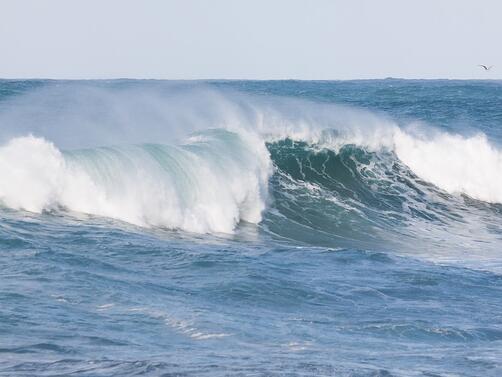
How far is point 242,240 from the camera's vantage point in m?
16.1

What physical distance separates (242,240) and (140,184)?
230 centimetres

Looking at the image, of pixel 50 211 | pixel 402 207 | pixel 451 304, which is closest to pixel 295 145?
pixel 402 207

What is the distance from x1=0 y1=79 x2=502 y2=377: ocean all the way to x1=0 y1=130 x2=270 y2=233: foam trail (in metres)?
0.04

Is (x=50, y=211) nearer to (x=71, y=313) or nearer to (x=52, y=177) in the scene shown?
(x=52, y=177)

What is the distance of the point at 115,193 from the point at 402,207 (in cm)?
822

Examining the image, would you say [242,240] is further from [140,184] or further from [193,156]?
[193,156]

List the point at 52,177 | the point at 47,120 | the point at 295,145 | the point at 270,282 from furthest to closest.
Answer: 1. the point at 47,120
2. the point at 295,145
3. the point at 52,177
4. the point at 270,282

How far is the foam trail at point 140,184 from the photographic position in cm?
1575

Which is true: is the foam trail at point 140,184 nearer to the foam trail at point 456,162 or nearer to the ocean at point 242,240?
the ocean at point 242,240

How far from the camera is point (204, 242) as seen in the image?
1491cm

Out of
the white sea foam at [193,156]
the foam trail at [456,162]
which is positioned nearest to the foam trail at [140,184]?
the white sea foam at [193,156]

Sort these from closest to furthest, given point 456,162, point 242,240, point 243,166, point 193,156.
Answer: point 242,240
point 193,156
point 243,166
point 456,162

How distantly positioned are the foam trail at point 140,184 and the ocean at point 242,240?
4 centimetres

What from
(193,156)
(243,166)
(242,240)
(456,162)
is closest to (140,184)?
(242,240)
